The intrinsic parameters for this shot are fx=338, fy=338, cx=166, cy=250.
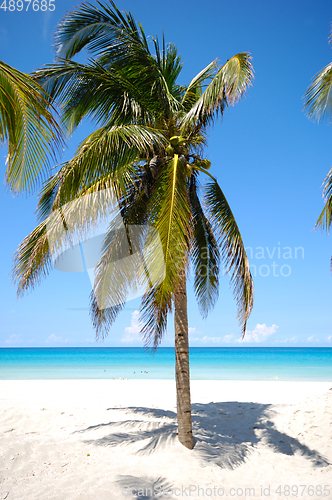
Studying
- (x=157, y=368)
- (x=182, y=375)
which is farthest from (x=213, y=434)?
(x=157, y=368)

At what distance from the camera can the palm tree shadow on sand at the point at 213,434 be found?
525cm

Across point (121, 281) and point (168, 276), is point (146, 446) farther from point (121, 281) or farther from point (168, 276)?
point (168, 276)

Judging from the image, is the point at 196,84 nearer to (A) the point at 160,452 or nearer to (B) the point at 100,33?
(B) the point at 100,33

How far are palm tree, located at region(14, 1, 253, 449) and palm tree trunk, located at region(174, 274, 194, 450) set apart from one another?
0.6 inches

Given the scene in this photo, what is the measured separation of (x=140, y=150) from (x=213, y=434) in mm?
5133

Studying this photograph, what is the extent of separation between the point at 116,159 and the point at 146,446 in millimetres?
4391

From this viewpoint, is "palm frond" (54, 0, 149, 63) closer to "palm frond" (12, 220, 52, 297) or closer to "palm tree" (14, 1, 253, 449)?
"palm tree" (14, 1, 253, 449)

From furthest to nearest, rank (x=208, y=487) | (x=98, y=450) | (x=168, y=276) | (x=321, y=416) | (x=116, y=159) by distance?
(x=321, y=416)
(x=98, y=450)
(x=116, y=159)
(x=208, y=487)
(x=168, y=276)

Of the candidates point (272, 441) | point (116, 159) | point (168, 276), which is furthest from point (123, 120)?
point (272, 441)

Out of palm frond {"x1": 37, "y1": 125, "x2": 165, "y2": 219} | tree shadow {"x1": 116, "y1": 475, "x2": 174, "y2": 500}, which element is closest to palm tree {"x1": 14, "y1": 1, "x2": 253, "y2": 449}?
palm frond {"x1": 37, "y1": 125, "x2": 165, "y2": 219}

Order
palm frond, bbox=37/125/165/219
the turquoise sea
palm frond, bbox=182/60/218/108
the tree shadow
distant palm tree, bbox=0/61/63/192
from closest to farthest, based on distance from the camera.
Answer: distant palm tree, bbox=0/61/63/192 < the tree shadow < palm frond, bbox=37/125/165/219 < palm frond, bbox=182/60/218/108 < the turquoise sea

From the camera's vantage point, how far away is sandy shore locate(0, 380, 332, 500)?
412 centimetres

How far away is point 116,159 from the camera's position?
4.76 meters

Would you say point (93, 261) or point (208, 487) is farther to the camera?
point (93, 261)
